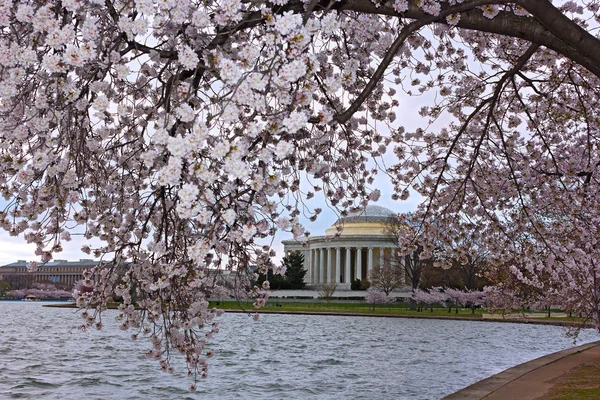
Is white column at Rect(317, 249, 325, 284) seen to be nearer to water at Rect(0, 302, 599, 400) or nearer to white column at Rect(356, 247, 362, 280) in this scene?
white column at Rect(356, 247, 362, 280)

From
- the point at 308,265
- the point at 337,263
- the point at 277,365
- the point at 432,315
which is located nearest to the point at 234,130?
the point at 277,365

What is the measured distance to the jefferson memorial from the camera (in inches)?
3248

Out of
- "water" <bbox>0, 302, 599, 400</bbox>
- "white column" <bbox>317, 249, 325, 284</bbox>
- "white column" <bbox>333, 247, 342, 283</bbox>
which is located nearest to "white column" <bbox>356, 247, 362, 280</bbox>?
"white column" <bbox>333, 247, 342, 283</bbox>

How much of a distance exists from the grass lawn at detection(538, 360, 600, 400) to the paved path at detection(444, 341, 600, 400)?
0.19 m

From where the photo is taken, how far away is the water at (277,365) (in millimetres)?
14102

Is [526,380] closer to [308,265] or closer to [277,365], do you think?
[277,365]

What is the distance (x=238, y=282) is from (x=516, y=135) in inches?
222

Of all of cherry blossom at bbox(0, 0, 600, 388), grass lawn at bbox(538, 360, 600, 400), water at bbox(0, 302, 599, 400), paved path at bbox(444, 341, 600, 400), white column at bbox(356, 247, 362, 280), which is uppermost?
white column at bbox(356, 247, 362, 280)

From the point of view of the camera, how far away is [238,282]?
720 centimetres

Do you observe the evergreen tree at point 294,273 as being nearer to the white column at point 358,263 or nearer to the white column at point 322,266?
the white column at point 358,263

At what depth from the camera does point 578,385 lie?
11695mm

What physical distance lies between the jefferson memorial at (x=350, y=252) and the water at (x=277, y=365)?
51.2 metres

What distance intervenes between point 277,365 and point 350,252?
2722 inches

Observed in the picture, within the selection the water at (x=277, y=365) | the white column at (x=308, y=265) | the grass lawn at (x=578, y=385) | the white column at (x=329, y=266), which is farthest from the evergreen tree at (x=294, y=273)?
the grass lawn at (x=578, y=385)
